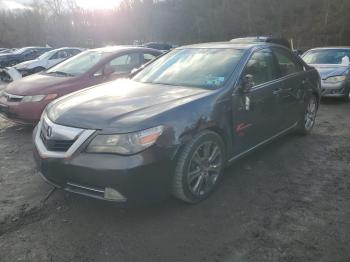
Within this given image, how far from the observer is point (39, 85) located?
6508 millimetres

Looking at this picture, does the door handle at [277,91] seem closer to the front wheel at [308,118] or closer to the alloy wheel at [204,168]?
the front wheel at [308,118]

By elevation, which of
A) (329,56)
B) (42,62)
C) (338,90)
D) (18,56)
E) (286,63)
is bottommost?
(18,56)

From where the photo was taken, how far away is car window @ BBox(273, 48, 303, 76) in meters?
5.03

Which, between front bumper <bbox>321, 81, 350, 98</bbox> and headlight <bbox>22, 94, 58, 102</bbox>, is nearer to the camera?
headlight <bbox>22, 94, 58, 102</bbox>

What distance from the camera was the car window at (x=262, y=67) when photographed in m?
4.36

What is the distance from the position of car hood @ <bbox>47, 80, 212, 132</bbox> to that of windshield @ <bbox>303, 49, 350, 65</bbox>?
7.37 metres

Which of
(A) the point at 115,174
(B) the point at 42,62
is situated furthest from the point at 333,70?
(B) the point at 42,62

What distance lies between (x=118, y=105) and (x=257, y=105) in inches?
68.1

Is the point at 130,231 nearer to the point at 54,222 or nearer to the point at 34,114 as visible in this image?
the point at 54,222

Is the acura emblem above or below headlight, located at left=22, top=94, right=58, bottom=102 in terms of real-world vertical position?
above

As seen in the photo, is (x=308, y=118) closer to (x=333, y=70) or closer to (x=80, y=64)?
(x=333, y=70)

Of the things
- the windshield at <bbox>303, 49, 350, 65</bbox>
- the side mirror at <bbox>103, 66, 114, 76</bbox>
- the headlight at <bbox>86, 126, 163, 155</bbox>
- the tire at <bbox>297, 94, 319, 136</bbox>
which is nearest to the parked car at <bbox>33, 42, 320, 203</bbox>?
the headlight at <bbox>86, 126, 163, 155</bbox>

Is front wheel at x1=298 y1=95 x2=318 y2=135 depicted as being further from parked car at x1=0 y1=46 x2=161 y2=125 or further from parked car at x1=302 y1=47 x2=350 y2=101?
parked car at x1=0 y1=46 x2=161 y2=125

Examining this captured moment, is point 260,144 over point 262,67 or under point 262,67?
under
